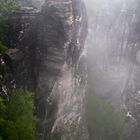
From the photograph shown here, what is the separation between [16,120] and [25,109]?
5.13ft

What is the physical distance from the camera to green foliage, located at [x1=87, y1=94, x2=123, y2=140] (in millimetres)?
52219

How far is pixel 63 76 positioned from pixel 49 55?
2.63m

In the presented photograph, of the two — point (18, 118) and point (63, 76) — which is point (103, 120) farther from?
point (18, 118)

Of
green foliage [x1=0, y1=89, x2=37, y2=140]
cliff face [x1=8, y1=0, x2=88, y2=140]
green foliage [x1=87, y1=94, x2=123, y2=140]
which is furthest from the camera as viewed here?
green foliage [x1=87, y1=94, x2=123, y2=140]

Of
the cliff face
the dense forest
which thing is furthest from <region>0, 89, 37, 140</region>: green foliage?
the cliff face

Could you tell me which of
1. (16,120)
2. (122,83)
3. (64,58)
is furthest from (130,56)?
(16,120)

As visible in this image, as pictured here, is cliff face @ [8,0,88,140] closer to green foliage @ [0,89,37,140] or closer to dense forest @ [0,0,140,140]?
dense forest @ [0,0,140,140]

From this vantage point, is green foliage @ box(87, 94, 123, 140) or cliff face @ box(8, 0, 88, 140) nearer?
cliff face @ box(8, 0, 88, 140)

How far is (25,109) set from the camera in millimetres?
39250

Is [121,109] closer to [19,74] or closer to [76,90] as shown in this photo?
[76,90]

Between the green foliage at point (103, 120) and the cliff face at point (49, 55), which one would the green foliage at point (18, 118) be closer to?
the cliff face at point (49, 55)

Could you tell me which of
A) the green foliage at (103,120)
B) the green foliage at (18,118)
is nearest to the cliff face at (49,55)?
the green foliage at (18,118)

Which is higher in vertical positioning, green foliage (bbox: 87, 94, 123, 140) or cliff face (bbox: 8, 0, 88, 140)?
cliff face (bbox: 8, 0, 88, 140)

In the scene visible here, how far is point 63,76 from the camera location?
149ft
